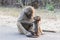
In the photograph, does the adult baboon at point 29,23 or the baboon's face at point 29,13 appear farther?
the baboon's face at point 29,13

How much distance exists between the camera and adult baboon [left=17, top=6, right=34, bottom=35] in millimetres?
7051

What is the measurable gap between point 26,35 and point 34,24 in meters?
0.41

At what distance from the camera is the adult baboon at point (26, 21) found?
7.05 metres

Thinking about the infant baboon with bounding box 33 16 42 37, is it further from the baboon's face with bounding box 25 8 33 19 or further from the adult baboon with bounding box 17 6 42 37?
the baboon's face with bounding box 25 8 33 19

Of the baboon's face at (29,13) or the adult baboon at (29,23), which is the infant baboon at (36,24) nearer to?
the adult baboon at (29,23)

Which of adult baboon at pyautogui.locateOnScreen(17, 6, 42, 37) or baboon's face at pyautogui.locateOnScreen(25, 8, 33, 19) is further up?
baboon's face at pyautogui.locateOnScreen(25, 8, 33, 19)

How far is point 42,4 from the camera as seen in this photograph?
16484 mm

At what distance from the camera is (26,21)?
7.19 meters

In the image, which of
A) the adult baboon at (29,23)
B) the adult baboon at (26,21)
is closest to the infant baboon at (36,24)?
the adult baboon at (29,23)

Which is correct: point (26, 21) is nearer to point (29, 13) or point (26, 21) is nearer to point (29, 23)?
point (29, 23)

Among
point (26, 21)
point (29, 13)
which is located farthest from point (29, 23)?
point (29, 13)

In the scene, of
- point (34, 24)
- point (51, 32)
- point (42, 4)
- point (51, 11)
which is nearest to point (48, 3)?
point (42, 4)

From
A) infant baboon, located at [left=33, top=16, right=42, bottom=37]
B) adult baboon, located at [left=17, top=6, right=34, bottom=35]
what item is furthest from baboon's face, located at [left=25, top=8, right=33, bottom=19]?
infant baboon, located at [left=33, top=16, right=42, bottom=37]

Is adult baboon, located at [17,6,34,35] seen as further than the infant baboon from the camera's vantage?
Yes
